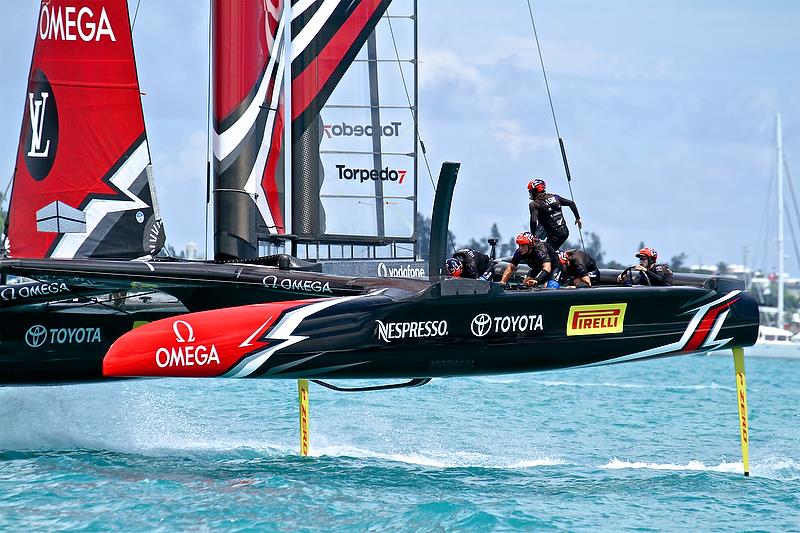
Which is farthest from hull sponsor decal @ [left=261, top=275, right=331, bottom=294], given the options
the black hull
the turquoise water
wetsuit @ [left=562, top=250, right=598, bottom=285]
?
wetsuit @ [left=562, top=250, right=598, bottom=285]

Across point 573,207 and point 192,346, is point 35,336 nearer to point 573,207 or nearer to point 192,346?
point 192,346

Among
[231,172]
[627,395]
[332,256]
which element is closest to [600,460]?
[332,256]

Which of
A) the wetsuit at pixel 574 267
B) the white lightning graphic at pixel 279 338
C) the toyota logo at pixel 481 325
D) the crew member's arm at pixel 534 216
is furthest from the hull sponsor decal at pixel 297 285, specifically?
the wetsuit at pixel 574 267

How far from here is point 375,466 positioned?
7.81 metres

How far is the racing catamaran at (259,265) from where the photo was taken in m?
6.79

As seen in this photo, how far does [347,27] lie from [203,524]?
15.4 ft

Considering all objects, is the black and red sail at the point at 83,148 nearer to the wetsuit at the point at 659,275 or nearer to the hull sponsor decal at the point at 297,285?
the hull sponsor decal at the point at 297,285

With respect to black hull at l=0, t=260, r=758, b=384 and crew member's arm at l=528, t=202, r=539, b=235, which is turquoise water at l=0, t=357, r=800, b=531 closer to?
black hull at l=0, t=260, r=758, b=384

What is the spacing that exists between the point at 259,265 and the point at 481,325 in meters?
1.63

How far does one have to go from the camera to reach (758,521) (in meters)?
6.58

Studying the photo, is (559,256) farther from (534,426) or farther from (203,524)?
(534,426)

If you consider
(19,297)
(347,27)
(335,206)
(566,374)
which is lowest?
(566,374)

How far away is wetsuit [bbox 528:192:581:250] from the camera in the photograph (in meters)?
8.07

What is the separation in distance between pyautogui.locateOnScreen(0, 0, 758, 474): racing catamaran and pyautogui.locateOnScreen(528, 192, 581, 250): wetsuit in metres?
0.75
